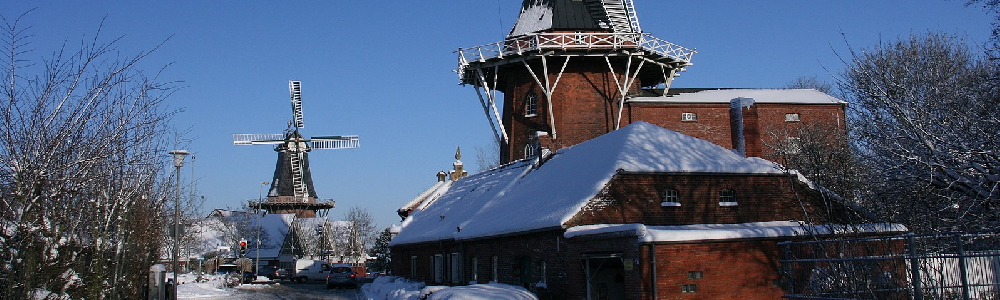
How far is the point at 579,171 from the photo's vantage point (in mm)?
21297

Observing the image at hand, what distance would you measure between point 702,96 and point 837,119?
224 inches

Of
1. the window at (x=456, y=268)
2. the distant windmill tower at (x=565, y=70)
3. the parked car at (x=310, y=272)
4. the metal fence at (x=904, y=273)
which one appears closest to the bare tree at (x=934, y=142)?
the metal fence at (x=904, y=273)

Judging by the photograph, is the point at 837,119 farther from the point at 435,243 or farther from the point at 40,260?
the point at 40,260

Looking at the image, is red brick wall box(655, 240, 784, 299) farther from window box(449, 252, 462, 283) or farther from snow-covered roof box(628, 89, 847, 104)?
snow-covered roof box(628, 89, 847, 104)

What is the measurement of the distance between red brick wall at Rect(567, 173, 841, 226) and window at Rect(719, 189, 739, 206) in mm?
97

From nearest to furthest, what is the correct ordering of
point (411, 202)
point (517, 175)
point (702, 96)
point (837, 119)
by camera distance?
1. point (517, 175)
2. point (837, 119)
3. point (702, 96)
4. point (411, 202)

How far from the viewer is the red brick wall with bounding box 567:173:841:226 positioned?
18688 millimetres

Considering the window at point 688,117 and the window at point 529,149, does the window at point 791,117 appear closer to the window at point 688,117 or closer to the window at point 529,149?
the window at point 688,117

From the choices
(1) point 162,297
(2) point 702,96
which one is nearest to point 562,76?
(2) point 702,96

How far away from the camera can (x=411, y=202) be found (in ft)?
136

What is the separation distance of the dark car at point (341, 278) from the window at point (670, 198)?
973 inches

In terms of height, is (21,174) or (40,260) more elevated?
(21,174)

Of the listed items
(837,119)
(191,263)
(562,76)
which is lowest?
(191,263)

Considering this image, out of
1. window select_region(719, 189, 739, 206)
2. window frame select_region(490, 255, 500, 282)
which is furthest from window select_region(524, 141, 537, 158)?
window select_region(719, 189, 739, 206)
